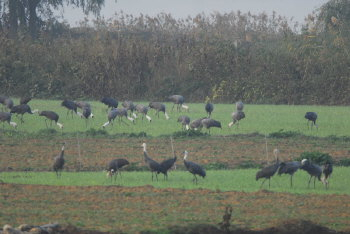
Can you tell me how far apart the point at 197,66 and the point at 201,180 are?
27.2 meters

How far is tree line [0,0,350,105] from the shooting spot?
4428 cm

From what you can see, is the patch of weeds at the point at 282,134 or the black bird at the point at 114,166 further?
the patch of weeds at the point at 282,134

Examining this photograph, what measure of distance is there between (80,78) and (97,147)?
72.0 feet

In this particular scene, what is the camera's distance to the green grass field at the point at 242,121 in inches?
1204

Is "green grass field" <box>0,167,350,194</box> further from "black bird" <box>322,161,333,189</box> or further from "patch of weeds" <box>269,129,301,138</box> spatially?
"patch of weeds" <box>269,129,301,138</box>

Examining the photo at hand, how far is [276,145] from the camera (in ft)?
85.9

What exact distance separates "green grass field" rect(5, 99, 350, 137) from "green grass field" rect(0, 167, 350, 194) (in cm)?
842

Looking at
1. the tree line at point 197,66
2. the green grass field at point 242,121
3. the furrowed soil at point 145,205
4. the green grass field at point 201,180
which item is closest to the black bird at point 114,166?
the green grass field at point 201,180

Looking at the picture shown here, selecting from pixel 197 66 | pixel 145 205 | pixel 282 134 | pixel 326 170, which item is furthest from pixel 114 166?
pixel 197 66

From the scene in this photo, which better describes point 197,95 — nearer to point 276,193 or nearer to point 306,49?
point 306,49

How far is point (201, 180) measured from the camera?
20.1 metres

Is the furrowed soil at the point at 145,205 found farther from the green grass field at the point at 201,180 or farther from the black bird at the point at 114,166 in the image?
the black bird at the point at 114,166

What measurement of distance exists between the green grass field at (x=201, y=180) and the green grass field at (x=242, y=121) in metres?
8.42

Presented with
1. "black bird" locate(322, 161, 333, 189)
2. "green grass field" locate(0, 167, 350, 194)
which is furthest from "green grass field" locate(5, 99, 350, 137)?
"black bird" locate(322, 161, 333, 189)
